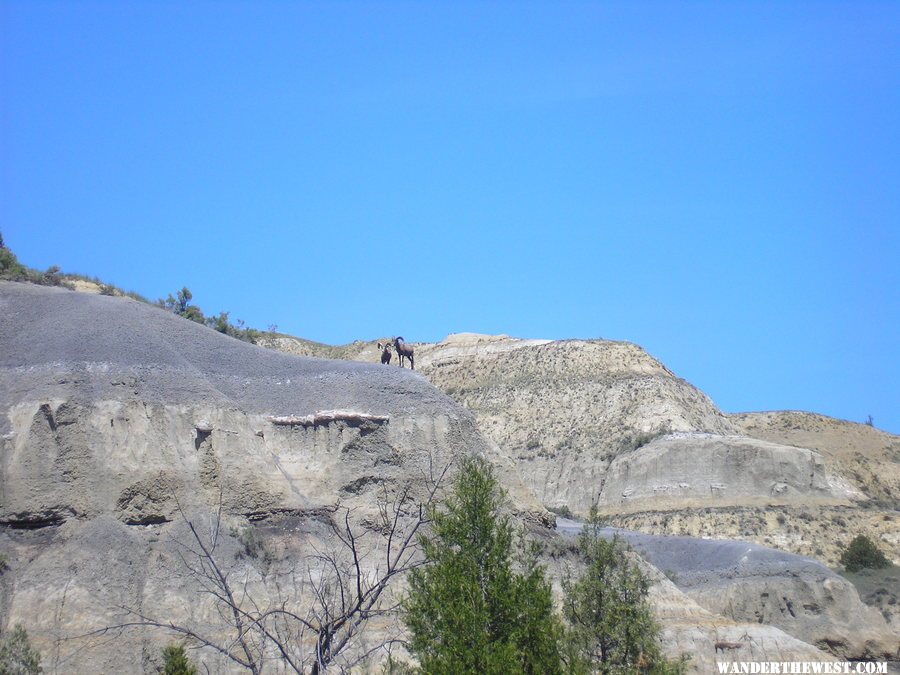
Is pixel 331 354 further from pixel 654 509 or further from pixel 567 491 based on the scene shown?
pixel 654 509

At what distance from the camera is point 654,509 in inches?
3076

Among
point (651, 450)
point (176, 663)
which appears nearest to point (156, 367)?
point (176, 663)

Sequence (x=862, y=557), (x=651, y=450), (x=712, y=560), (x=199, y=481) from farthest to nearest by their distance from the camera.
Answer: (x=651, y=450)
(x=862, y=557)
(x=712, y=560)
(x=199, y=481)

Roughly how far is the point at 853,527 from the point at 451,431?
42761 millimetres

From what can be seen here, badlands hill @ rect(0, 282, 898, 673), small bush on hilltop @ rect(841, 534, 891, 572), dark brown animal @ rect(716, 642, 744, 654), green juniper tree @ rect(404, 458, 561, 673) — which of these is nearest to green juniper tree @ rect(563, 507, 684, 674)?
badlands hill @ rect(0, 282, 898, 673)

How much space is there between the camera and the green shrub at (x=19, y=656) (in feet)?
102

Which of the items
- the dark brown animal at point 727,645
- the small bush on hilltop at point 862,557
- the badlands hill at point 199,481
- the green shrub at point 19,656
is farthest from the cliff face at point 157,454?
the small bush on hilltop at point 862,557

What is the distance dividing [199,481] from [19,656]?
388 inches

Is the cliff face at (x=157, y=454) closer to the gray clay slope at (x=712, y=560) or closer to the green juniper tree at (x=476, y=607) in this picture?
the gray clay slope at (x=712, y=560)

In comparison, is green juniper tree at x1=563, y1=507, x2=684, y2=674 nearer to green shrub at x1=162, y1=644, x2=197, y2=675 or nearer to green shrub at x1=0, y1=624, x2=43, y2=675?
green shrub at x1=162, y1=644, x2=197, y2=675

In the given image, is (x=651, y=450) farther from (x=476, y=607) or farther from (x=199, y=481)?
(x=476, y=607)

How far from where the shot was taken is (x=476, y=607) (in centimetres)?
2191

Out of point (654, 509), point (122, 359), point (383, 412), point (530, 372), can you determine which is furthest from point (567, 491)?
point (122, 359)

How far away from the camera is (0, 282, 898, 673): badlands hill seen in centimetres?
3675
